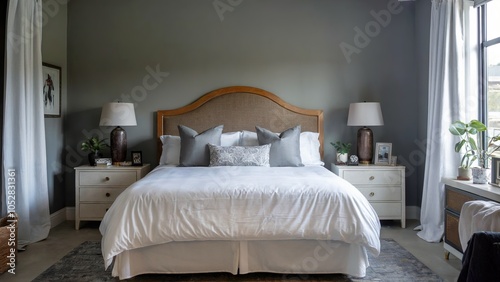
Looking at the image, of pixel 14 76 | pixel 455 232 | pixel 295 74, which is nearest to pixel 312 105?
pixel 295 74

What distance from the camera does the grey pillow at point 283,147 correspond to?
396cm

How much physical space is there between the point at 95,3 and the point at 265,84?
2.26 metres

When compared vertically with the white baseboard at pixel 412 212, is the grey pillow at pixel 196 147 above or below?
above

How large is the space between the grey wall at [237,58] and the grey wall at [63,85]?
0.27ft

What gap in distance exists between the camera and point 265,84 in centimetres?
466

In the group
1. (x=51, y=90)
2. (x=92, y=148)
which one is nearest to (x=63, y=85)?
(x=51, y=90)

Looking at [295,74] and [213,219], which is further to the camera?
[295,74]

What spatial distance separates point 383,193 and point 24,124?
3.67 m

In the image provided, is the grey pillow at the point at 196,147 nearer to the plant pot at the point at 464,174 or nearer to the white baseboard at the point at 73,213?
the white baseboard at the point at 73,213

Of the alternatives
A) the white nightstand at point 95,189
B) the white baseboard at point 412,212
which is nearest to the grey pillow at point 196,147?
the white nightstand at point 95,189

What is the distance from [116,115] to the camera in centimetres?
421

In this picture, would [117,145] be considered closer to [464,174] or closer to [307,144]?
[307,144]

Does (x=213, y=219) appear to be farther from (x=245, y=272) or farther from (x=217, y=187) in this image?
(x=245, y=272)

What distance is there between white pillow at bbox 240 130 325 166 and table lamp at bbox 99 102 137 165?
1.29 meters
